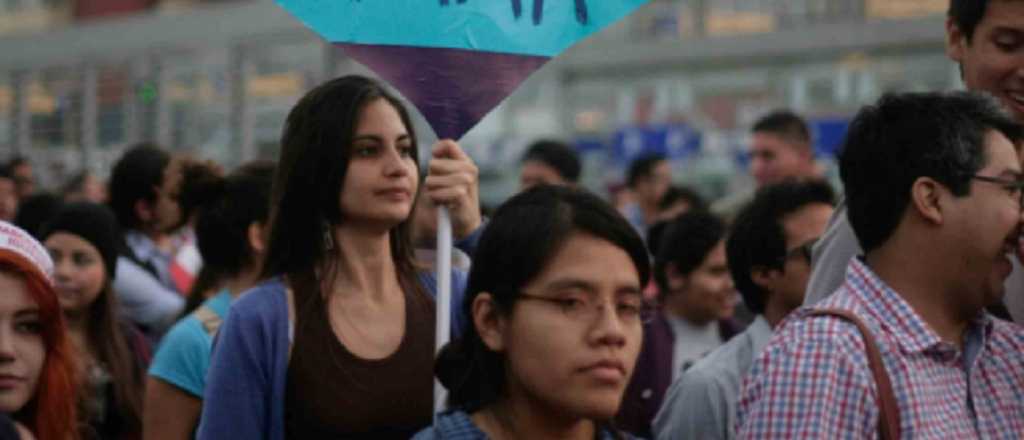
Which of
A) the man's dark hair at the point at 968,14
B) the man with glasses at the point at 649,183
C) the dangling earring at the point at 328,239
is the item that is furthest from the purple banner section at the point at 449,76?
the man with glasses at the point at 649,183

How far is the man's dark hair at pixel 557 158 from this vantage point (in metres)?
9.81

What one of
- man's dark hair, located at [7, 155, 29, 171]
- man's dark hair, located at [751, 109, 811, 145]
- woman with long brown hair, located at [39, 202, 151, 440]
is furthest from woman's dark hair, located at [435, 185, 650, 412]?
man's dark hair, located at [7, 155, 29, 171]

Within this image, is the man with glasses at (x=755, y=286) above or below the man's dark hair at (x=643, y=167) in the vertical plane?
above

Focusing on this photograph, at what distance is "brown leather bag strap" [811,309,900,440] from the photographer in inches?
111

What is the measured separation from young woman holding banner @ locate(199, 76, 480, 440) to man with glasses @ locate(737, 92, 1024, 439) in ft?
3.06

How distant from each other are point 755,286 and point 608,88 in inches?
492

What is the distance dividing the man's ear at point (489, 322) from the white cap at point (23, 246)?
1117mm

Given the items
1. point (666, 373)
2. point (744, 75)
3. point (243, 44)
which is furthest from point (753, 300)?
point (744, 75)

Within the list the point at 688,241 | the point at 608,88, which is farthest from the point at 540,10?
the point at 608,88

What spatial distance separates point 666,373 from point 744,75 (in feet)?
32.4

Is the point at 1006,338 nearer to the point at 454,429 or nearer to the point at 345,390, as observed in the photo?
the point at 454,429

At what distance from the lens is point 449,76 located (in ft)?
12.0

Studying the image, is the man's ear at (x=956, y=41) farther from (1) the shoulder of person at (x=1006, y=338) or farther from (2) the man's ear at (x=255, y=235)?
(2) the man's ear at (x=255, y=235)

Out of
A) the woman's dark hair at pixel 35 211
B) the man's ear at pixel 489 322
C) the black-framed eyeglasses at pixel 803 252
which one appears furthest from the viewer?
the woman's dark hair at pixel 35 211
